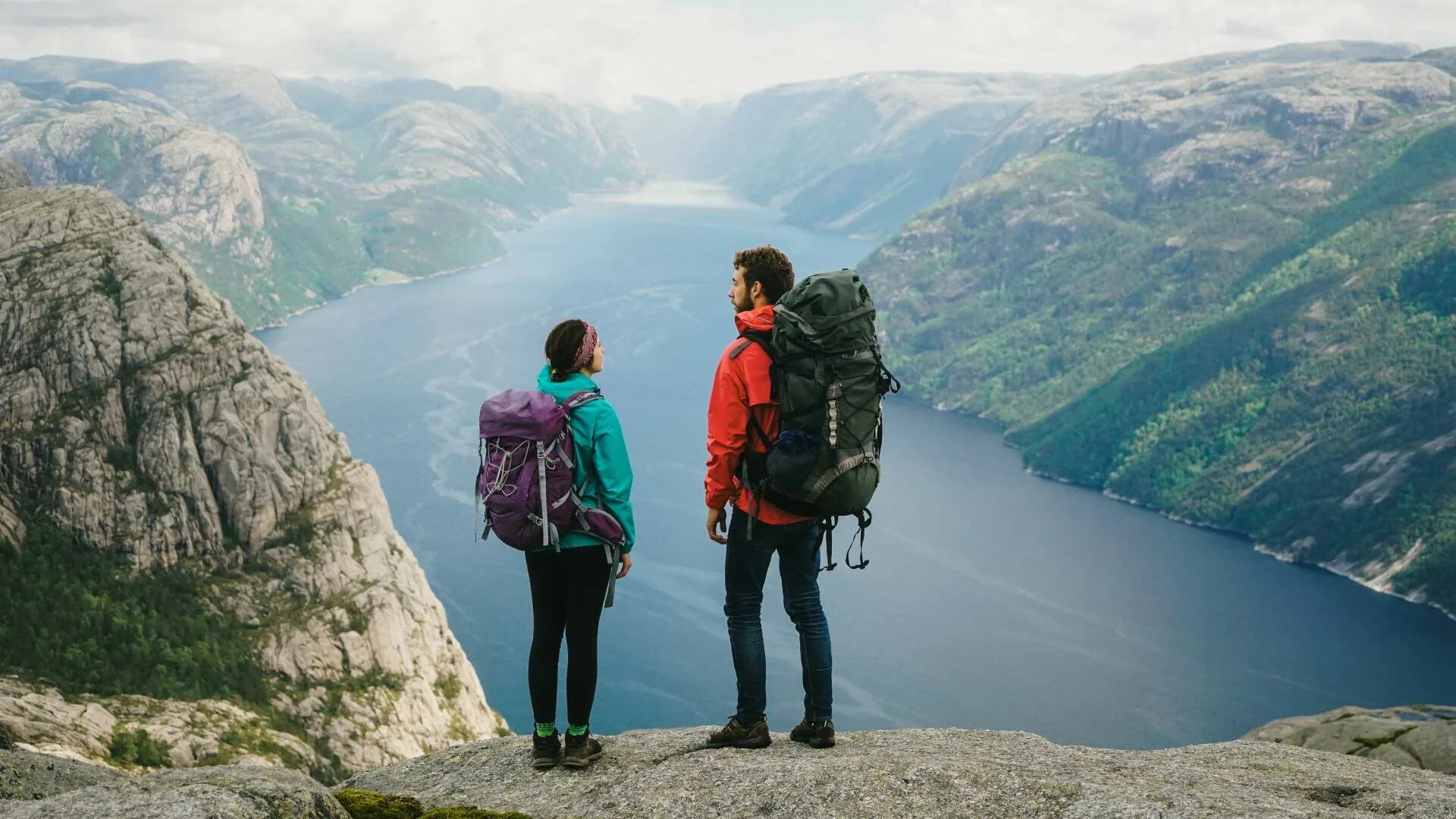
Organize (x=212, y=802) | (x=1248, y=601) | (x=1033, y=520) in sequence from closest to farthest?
(x=212, y=802), (x=1248, y=601), (x=1033, y=520)

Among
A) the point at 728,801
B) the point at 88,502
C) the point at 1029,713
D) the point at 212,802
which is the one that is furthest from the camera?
the point at 1029,713

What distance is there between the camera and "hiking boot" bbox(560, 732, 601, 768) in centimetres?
1359

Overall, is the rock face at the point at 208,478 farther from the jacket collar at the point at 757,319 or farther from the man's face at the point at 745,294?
the jacket collar at the point at 757,319

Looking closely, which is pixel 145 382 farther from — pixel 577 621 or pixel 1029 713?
pixel 577 621

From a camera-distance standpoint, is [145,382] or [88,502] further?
[145,382]

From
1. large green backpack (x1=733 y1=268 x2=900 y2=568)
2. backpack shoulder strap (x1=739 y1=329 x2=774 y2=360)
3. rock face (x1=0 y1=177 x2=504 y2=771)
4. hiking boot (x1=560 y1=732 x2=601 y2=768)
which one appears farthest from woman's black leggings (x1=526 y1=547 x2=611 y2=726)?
rock face (x1=0 y1=177 x2=504 y2=771)

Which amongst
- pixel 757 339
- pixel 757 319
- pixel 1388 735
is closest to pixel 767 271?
pixel 757 319

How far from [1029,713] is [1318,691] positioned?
3838cm

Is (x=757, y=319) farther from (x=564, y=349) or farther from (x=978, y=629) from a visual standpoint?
(x=978, y=629)

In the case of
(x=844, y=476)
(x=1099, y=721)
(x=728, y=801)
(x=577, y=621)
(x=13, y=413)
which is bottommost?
(x=1099, y=721)

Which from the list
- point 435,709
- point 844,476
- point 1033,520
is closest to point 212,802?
point 844,476

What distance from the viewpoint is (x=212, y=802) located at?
10523mm

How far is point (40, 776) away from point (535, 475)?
736 cm

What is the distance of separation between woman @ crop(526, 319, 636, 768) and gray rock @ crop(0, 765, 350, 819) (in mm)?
2548
